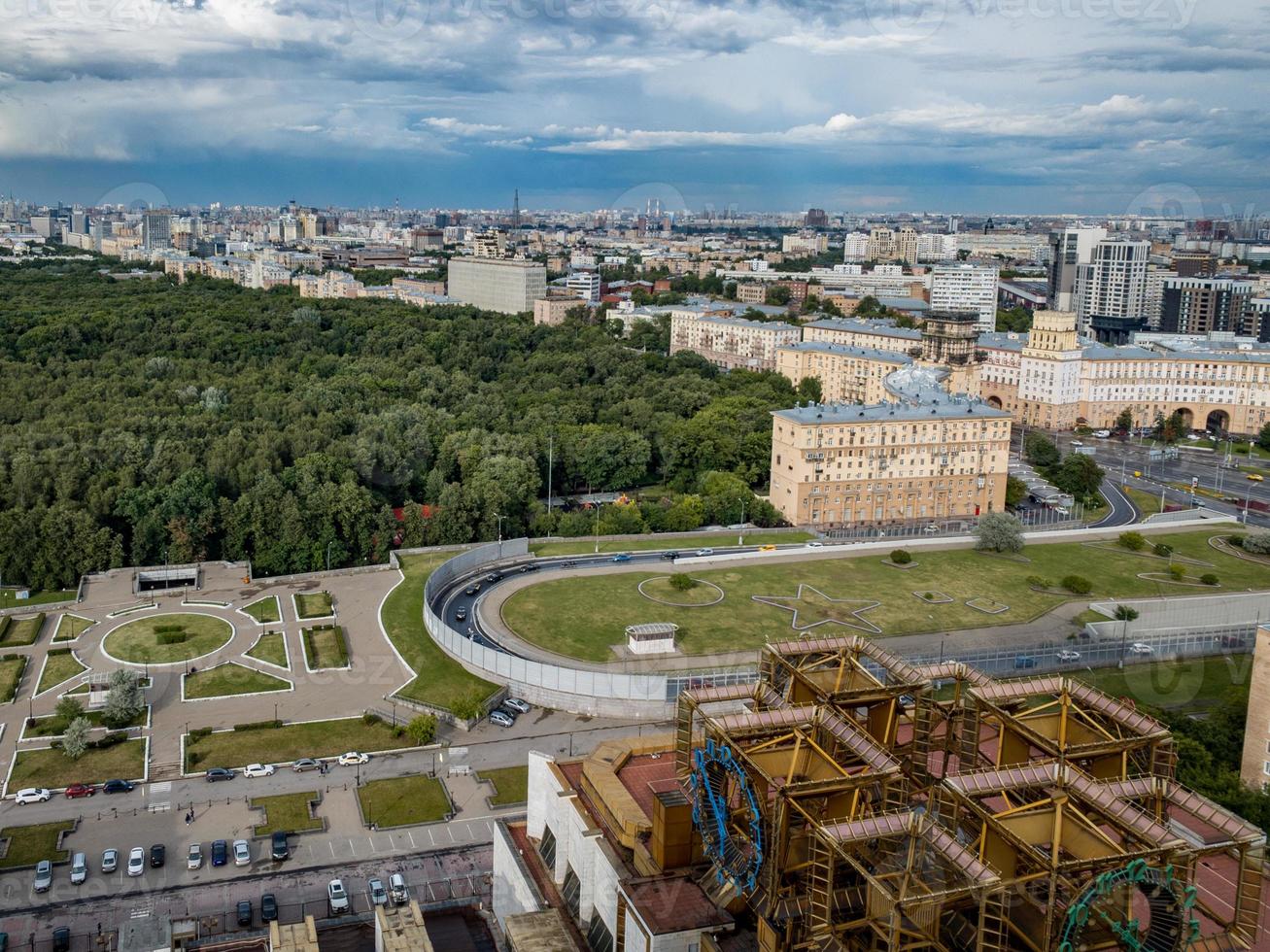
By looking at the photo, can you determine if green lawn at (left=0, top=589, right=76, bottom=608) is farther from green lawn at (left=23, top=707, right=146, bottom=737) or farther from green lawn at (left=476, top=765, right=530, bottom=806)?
green lawn at (left=476, top=765, right=530, bottom=806)

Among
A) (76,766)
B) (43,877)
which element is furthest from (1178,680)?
(76,766)

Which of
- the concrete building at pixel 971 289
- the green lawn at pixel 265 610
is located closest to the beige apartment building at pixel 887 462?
the green lawn at pixel 265 610

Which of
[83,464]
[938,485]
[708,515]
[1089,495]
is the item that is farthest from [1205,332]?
[83,464]

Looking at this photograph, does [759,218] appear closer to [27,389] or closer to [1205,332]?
[1205,332]

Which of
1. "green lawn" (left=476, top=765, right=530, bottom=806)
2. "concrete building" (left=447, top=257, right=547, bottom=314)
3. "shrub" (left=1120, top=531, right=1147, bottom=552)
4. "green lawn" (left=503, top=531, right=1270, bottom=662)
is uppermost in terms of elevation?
"concrete building" (left=447, top=257, right=547, bottom=314)

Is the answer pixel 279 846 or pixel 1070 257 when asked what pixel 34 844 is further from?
pixel 1070 257

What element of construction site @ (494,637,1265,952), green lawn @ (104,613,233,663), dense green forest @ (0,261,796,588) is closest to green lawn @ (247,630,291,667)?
green lawn @ (104,613,233,663)
